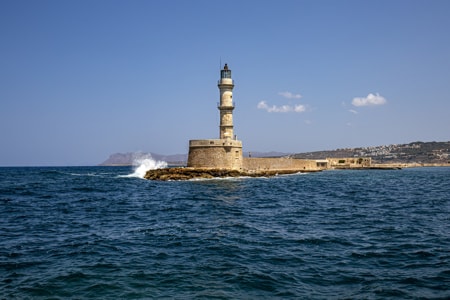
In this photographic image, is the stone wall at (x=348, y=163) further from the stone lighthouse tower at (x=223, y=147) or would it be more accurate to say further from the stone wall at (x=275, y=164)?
the stone lighthouse tower at (x=223, y=147)

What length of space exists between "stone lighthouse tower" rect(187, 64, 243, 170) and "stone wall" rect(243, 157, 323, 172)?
3.67m

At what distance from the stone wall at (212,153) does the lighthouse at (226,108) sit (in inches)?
100

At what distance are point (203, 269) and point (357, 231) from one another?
19.8 ft

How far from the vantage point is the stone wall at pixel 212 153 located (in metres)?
41.0

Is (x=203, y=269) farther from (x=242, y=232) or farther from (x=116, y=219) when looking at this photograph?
(x=116, y=219)

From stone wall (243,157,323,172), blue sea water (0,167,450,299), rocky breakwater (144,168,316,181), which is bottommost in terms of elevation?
blue sea water (0,167,450,299)

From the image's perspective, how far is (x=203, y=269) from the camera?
901 cm

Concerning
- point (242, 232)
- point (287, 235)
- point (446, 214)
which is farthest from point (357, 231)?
point (446, 214)

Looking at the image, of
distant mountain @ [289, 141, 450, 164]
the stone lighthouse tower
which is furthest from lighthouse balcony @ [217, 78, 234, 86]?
distant mountain @ [289, 141, 450, 164]

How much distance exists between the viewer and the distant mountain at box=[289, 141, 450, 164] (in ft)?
471

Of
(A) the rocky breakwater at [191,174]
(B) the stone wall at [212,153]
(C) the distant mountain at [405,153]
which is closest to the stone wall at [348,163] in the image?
(B) the stone wall at [212,153]

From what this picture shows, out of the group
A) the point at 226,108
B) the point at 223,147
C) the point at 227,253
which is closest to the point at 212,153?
the point at 223,147

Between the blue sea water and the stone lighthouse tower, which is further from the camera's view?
the stone lighthouse tower

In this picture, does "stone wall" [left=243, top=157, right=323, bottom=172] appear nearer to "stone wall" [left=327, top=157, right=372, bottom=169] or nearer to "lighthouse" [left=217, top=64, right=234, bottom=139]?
"lighthouse" [left=217, top=64, right=234, bottom=139]
